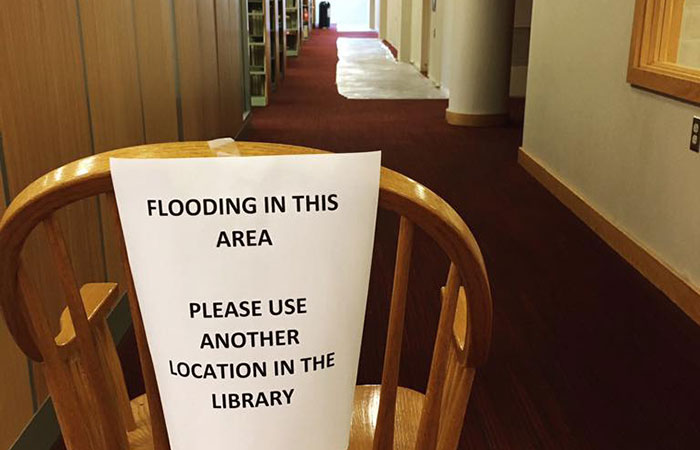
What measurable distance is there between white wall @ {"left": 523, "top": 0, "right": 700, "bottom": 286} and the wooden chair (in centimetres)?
218

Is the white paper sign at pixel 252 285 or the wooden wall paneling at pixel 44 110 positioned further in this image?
the wooden wall paneling at pixel 44 110

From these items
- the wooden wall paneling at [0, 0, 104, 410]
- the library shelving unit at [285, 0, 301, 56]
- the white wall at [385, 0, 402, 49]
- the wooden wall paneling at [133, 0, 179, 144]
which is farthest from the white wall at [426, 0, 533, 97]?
the wooden wall paneling at [0, 0, 104, 410]

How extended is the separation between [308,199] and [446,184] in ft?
12.9

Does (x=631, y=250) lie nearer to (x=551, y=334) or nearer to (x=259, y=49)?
(x=551, y=334)


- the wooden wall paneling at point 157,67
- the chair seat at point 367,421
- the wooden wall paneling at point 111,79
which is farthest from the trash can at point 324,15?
the chair seat at point 367,421

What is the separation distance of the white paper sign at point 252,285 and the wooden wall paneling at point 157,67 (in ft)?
7.09

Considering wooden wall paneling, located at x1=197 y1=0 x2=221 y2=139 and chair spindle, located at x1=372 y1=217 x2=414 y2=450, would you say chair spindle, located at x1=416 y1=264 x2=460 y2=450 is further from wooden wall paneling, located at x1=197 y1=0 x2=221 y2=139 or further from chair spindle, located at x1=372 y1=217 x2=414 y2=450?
wooden wall paneling, located at x1=197 y1=0 x2=221 y2=139

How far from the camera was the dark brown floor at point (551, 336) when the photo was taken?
2.08m

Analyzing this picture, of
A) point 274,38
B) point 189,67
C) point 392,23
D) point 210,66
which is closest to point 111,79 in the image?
point 189,67

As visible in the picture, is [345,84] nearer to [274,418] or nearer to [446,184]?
[446,184]

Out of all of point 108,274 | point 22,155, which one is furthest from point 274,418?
point 108,274

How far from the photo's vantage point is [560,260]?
3.33m

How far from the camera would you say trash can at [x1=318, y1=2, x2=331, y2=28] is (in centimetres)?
2559

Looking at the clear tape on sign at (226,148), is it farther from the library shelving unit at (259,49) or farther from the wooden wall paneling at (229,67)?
the library shelving unit at (259,49)
